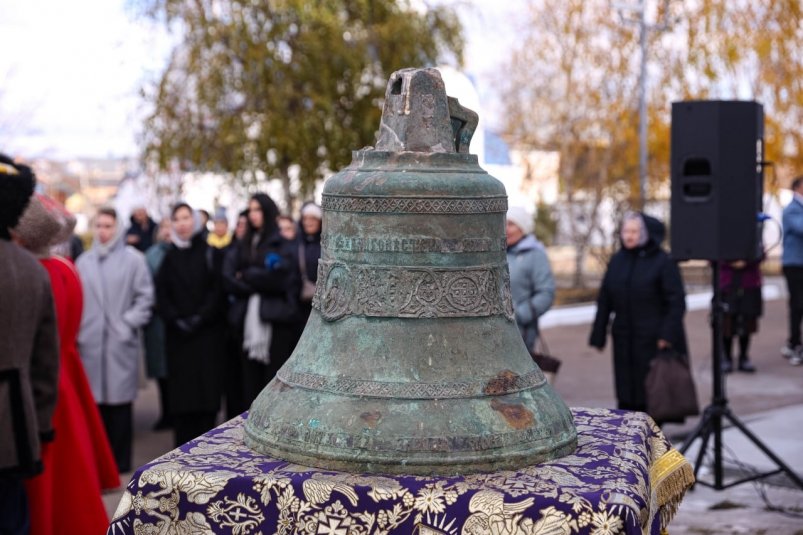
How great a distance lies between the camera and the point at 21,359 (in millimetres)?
4309

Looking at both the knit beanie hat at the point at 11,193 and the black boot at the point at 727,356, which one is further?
the black boot at the point at 727,356

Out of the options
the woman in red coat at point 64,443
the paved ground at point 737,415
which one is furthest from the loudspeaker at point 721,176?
the woman in red coat at point 64,443

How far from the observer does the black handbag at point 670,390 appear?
6797 millimetres

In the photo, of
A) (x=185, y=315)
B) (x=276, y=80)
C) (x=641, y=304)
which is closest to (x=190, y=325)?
(x=185, y=315)

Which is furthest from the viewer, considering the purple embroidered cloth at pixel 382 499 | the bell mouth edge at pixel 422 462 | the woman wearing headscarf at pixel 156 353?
the woman wearing headscarf at pixel 156 353

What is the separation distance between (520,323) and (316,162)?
9.16 m

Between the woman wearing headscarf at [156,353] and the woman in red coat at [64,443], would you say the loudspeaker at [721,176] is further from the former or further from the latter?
the woman wearing headscarf at [156,353]

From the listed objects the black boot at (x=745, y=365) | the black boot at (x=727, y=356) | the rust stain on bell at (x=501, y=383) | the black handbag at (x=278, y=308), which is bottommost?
the black boot at (x=745, y=365)

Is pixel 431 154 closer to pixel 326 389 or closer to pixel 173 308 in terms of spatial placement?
pixel 326 389

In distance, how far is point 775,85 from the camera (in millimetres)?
21484

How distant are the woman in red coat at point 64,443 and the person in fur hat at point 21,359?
0.97 ft

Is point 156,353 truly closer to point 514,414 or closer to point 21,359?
point 21,359

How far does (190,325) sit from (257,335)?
493mm

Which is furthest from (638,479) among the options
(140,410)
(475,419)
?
(140,410)
